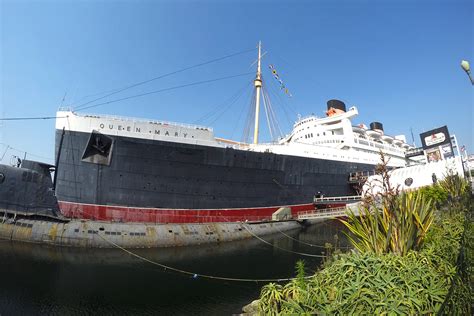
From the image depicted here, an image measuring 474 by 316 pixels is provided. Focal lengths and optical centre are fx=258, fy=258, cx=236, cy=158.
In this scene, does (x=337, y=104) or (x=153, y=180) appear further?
(x=337, y=104)

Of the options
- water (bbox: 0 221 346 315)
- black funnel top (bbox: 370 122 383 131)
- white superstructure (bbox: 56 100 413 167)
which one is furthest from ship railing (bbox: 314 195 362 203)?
black funnel top (bbox: 370 122 383 131)

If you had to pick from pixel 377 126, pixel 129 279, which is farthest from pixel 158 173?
pixel 377 126

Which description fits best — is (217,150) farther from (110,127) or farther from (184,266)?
(184,266)

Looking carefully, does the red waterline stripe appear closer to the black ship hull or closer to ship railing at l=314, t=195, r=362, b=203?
the black ship hull

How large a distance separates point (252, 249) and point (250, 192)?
22.6 ft

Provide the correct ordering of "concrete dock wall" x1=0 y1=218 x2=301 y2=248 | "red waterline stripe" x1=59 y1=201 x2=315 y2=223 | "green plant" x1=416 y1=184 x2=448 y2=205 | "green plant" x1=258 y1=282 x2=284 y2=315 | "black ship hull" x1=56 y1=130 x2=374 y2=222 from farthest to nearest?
"black ship hull" x1=56 y1=130 x2=374 y2=222, "red waterline stripe" x1=59 y1=201 x2=315 y2=223, "green plant" x1=416 y1=184 x2=448 y2=205, "concrete dock wall" x1=0 y1=218 x2=301 y2=248, "green plant" x1=258 y1=282 x2=284 y2=315

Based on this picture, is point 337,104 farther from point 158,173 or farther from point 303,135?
point 158,173

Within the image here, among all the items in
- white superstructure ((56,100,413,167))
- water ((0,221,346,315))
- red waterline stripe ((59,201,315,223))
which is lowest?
water ((0,221,346,315))

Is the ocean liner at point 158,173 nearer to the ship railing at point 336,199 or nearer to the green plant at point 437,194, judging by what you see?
the ship railing at point 336,199

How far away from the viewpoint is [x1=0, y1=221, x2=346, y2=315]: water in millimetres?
10133

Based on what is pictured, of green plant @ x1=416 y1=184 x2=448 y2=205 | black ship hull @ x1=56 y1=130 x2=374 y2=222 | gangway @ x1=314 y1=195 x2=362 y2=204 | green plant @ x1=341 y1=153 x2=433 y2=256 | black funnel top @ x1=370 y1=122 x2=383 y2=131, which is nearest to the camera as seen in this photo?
green plant @ x1=341 y1=153 x2=433 y2=256

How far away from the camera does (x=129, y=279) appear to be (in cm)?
1292

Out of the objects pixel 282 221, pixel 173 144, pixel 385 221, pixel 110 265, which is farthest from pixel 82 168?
pixel 385 221

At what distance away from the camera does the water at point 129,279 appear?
1013 centimetres
